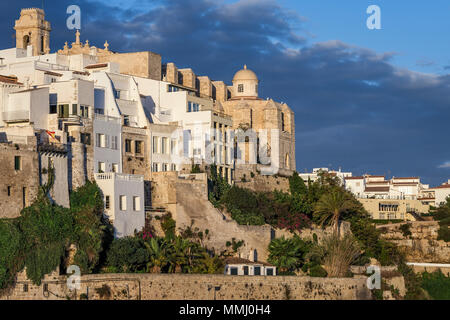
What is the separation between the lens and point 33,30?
8594 centimetres

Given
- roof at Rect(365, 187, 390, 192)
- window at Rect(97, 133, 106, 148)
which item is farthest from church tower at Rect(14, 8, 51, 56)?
roof at Rect(365, 187, 390, 192)

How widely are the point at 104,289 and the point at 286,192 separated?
2652 cm

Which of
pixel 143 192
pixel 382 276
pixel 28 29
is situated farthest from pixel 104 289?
pixel 28 29

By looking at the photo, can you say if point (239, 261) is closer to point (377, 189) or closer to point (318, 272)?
point (318, 272)

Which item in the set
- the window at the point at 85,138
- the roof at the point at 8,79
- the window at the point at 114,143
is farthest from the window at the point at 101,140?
the roof at the point at 8,79

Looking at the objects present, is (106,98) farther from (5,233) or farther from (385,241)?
(385,241)

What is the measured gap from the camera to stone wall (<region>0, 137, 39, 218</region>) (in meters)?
53.3

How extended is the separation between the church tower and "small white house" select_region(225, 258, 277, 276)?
110 feet

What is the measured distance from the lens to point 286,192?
251 feet

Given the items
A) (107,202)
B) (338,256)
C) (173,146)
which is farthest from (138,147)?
(338,256)

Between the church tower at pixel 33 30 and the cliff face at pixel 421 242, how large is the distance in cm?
3350

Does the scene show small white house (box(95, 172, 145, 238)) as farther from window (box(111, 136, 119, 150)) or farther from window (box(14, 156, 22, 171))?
window (box(14, 156, 22, 171))

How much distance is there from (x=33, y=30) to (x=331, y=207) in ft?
105

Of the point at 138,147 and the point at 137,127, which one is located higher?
the point at 137,127
